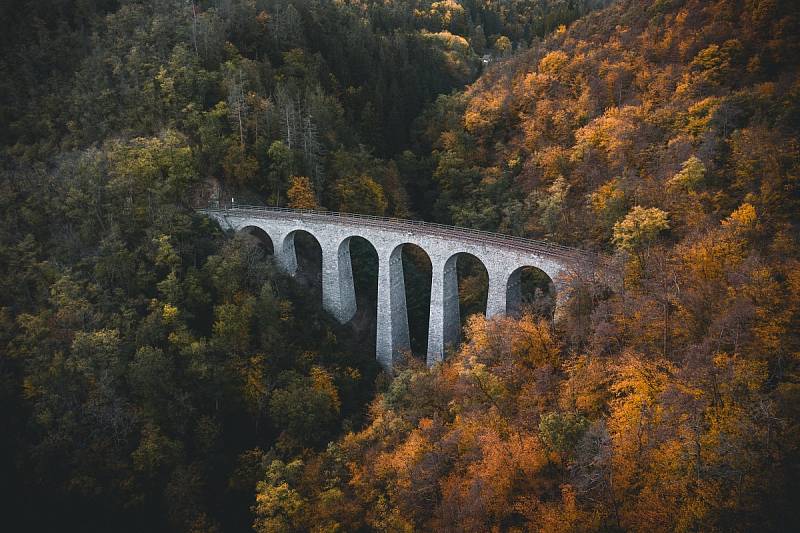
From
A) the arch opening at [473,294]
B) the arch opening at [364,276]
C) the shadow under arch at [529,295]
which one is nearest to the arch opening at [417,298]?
the arch opening at [364,276]

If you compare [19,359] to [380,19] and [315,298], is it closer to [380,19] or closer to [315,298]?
[315,298]

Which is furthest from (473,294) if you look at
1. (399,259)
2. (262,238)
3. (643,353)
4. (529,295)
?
(643,353)

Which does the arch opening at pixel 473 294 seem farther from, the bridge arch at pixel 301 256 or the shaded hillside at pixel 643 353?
the bridge arch at pixel 301 256

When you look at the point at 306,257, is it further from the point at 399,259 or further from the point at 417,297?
the point at 399,259

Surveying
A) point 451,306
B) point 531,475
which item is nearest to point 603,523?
point 531,475

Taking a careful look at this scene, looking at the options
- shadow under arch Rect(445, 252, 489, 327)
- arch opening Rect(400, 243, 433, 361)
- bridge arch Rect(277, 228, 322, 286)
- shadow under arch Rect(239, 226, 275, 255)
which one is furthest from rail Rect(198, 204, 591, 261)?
arch opening Rect(400, 243, 433, 361)
